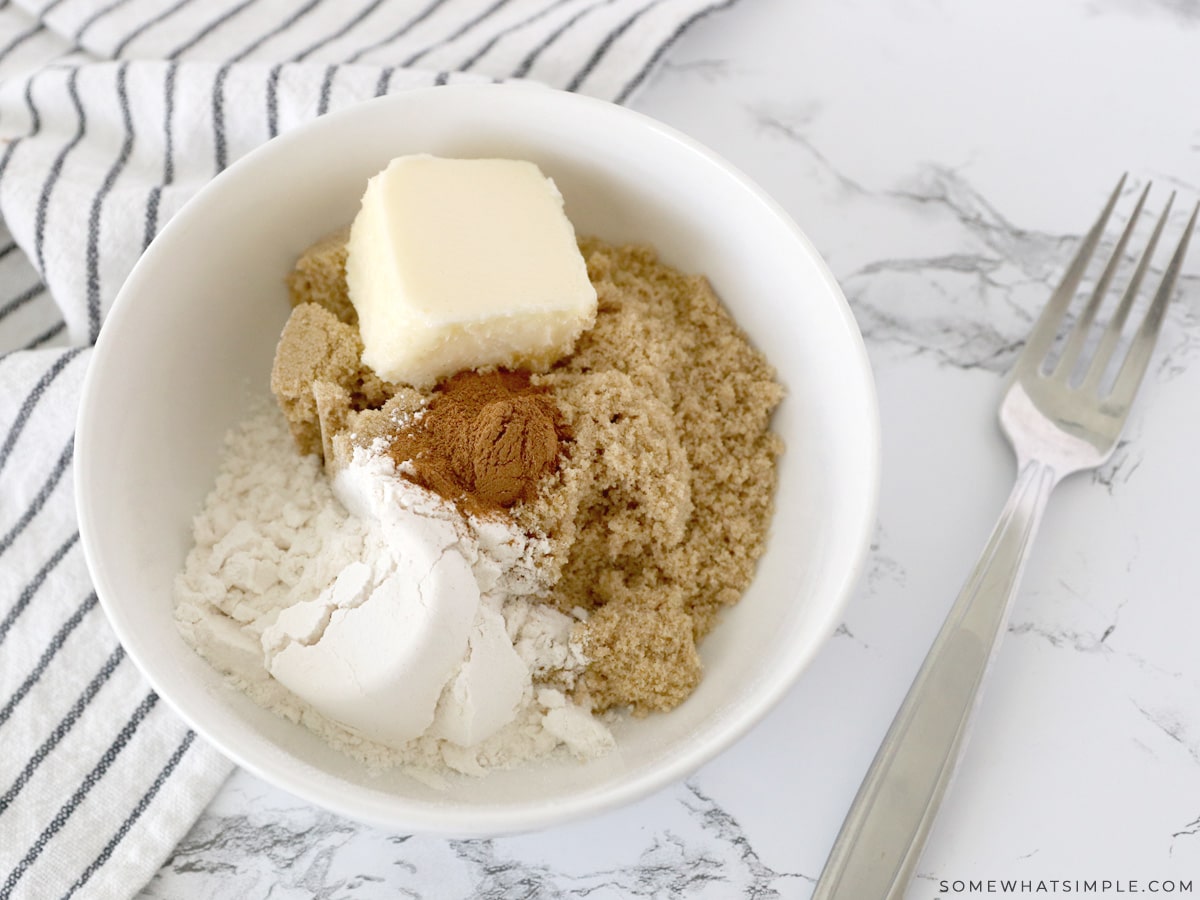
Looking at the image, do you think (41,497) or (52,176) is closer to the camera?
(41,497)

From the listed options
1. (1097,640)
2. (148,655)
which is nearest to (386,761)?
(148,655)

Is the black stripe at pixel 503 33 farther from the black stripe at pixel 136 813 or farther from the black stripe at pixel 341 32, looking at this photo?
the black stripe at pixel 136 813

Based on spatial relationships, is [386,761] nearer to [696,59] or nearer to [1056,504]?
[1056,504]

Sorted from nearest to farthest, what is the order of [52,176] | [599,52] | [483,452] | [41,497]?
1. [483,452]
2. [41,497]
3. [52,176]
4. [599,52]

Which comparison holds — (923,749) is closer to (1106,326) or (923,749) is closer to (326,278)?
(1106,326)

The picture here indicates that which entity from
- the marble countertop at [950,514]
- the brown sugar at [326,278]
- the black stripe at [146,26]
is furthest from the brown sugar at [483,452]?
the black stripe at [146,26]

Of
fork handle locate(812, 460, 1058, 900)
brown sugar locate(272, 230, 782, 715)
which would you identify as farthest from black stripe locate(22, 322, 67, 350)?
fork handle locate(812, 460, 1058, 900)

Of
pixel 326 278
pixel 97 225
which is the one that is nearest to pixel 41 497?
pixel 97 225
